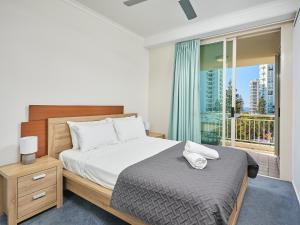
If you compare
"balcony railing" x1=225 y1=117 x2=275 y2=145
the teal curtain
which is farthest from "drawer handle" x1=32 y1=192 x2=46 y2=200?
"balcony railing" x1=225 y1=117 x2=275 y2=145

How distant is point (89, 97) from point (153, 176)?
1.95 meters

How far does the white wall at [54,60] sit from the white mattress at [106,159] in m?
0.70

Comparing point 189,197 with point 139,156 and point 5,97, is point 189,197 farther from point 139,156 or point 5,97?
point 5,97

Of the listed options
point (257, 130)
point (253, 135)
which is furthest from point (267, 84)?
point (253, 135)

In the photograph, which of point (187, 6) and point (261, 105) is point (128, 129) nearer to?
point (187, 6)

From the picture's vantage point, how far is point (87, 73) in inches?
114

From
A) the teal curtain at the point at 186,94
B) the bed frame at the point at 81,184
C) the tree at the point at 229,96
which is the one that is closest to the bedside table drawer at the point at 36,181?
the bed frame at the point at 81,184

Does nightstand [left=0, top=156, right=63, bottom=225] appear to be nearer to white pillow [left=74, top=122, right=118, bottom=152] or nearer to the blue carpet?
the blue carpet

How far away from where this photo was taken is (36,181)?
190 centimetres

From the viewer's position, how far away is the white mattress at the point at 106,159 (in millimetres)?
1768

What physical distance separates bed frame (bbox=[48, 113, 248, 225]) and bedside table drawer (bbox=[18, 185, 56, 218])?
213mm

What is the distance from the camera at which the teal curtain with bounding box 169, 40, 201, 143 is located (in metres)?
3.49

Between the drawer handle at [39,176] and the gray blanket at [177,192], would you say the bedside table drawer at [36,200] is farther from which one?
the gray blanket at [177,192]

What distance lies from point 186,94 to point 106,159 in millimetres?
2206
